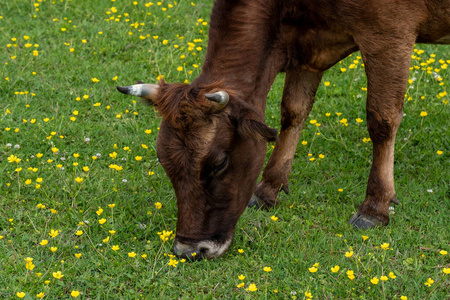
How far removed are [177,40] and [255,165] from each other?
163 inches

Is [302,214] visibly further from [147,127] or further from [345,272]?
[147,127]

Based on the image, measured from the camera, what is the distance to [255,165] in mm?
4973

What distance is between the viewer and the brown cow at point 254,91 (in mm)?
4555

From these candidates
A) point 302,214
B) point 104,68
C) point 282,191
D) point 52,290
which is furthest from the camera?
point 104,68

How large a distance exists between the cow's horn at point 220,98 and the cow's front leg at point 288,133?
66.1 inches

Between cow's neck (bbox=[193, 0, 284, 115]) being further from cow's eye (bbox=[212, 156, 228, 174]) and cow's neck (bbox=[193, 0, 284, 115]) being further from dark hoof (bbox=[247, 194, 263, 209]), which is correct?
dark hoof (bbox=[247, 194, 263, 209])

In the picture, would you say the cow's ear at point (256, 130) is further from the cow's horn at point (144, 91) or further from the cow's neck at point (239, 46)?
the cow's horn at point (144, 91)

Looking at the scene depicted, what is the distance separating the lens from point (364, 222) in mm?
5594

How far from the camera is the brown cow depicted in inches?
179

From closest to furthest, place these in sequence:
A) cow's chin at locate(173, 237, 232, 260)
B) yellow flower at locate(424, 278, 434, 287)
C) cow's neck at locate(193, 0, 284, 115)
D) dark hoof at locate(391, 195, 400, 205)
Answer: yellow flower at locate(424, 278, 434, 287)
cow's chin at locate(173, 237, 232, 260)
cow's neck at locate(193, 0, 284, 115)
dark hoof at locate(391, 195, 400, 205)

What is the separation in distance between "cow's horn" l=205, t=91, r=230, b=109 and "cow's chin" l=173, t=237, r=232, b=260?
1.06 m

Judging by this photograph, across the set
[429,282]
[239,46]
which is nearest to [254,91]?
[239,46]

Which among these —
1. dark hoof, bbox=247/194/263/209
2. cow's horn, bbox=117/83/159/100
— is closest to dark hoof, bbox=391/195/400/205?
dark hoof, bbox=247/194/263/209

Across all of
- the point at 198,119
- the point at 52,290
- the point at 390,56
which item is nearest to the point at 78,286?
the point at 52,290
